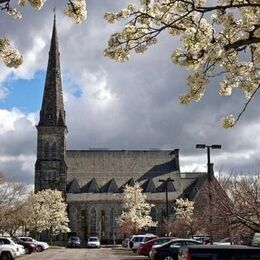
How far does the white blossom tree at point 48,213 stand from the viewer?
80381 mm

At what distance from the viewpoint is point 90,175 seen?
10188 cm

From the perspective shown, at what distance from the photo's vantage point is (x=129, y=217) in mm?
86188

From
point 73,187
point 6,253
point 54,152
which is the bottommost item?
point 6,253

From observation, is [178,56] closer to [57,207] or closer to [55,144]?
[57,207]

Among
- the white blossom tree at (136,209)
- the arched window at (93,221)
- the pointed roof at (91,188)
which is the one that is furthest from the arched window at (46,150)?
the white blossom tree at (136,209)

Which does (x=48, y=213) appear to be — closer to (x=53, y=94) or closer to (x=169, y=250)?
(x=53, y=94)

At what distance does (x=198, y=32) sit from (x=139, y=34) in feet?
2.97

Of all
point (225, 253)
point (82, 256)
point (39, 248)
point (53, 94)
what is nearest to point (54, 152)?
point (53, 94)

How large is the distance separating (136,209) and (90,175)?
14924mm

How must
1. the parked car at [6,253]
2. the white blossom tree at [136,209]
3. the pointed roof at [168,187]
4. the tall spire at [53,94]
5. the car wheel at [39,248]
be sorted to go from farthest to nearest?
the pointed roof at [168,187], the tall spire at [53,94], the white blossom tree at [136,209], the car wheel at [39,248], the parked car at [6,253]

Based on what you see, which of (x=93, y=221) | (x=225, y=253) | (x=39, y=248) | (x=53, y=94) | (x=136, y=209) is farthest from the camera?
(x=93, y=221)

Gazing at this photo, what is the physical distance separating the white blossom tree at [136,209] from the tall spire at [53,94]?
649 inches

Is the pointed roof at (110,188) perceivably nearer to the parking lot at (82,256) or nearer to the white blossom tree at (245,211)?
the parking lot at (82,256)

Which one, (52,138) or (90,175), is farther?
(90,175)
